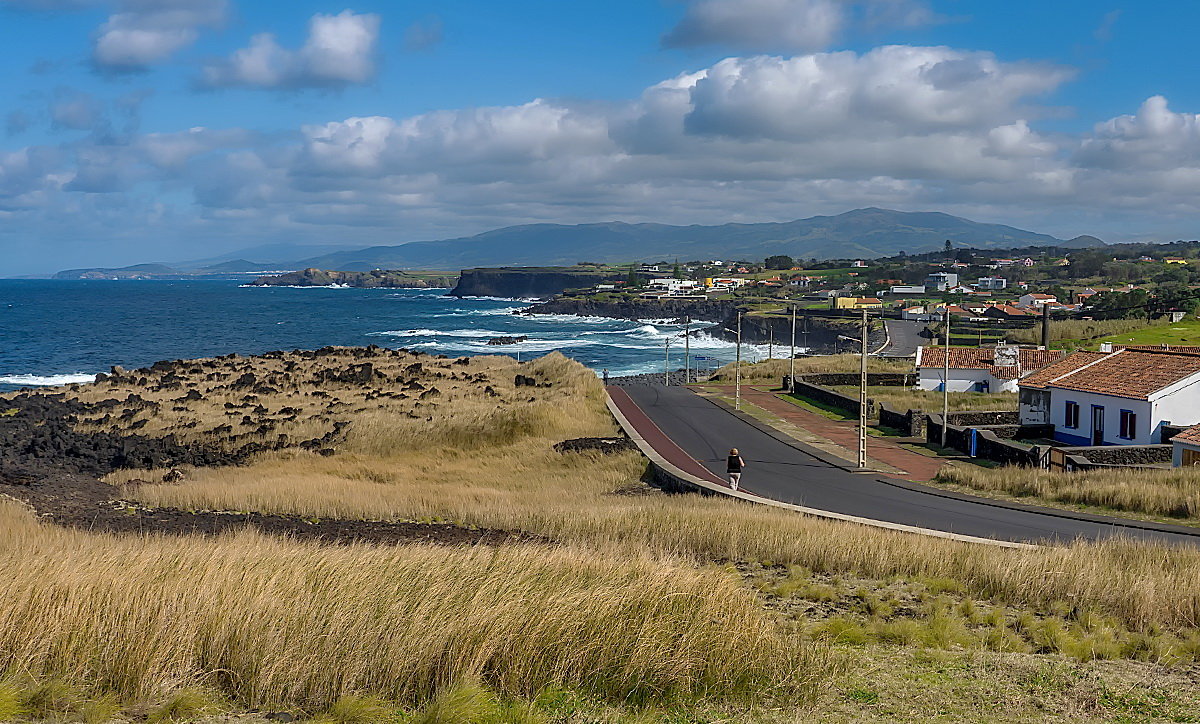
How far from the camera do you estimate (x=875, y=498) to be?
79.9ft

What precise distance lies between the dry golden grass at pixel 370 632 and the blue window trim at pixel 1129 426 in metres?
28.6

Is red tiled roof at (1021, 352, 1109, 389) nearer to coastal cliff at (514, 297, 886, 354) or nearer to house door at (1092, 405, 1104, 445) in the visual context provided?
house door at (1092, 405, 1104, 445)

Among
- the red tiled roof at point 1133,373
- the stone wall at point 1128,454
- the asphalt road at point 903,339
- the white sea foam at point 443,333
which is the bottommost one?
the white sea foam at point 443,333

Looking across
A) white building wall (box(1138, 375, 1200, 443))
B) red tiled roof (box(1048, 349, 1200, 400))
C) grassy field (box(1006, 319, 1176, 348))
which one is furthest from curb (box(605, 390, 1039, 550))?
grassy field (box(1006, 319, 1176, 348))

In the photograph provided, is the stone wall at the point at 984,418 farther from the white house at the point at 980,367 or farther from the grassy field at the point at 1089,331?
the grassy field at the point at 1089,331

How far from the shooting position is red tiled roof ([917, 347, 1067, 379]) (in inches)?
2066

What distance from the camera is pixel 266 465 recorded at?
30.1 metres

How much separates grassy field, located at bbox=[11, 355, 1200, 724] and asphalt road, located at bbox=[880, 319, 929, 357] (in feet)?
242

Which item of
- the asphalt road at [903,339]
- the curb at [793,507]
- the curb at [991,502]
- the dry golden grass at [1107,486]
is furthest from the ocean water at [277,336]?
the dry golden grass at [1107,486]

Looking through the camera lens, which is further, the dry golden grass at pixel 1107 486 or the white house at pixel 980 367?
the white house at pixel 980 367

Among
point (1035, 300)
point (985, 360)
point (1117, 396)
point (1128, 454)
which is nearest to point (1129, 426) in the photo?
point (1117, 396)

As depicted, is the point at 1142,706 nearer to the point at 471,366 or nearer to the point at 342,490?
the point at 342,490

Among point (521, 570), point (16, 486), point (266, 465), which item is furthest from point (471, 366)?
point (521, 570)

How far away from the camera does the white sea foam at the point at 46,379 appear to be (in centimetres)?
7192
